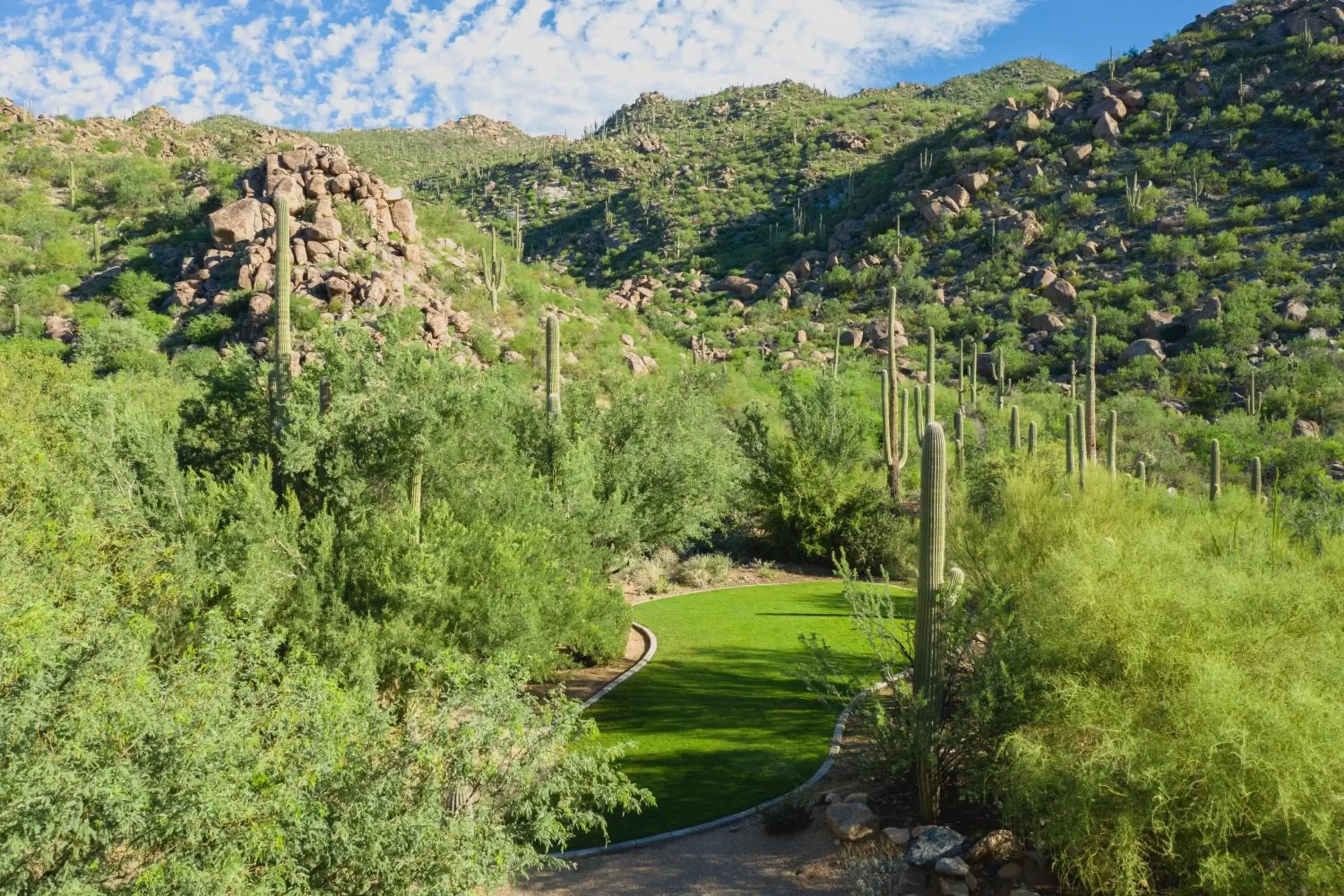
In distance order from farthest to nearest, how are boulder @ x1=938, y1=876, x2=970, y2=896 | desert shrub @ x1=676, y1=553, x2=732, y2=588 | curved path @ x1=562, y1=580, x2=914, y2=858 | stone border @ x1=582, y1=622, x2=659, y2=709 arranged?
desert shrub @ x1=676, y1=553, x2=732, y2=588, stone border @ x1=582, y1=622, x2=659, y2=709, curved path @ x1=562, y1=580, x2=914, y2=858, boulder @ x1=938, y1=876, x2=970, y2=896

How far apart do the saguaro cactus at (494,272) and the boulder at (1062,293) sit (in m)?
27.3

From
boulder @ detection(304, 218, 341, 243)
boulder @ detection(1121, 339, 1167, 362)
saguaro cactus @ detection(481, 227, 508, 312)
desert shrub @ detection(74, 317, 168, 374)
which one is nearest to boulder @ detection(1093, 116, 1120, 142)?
boulder @ detection(1121, 339, 1167, 362)

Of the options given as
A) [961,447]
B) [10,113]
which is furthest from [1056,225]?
[10,113]

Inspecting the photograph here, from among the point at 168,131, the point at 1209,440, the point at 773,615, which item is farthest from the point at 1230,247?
the point at 168,131

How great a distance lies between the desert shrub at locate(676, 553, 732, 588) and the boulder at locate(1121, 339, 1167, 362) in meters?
25.7

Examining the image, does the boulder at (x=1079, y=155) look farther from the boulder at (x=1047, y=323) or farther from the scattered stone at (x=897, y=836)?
the scattered stone at (x=897, y=836)

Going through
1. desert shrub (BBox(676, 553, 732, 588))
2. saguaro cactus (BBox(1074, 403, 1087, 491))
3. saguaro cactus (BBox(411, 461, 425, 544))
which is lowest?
desert shrub (BBox(676, 553, 732, 588))

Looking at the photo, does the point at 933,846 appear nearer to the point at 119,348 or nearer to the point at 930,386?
the point at 930,386

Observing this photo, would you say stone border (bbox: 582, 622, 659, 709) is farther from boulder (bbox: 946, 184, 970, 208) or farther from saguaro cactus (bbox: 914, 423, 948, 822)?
boulder (bbox: 946, 184, 970, 208)

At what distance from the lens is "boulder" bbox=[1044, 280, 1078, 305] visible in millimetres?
41375

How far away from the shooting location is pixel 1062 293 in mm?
41625

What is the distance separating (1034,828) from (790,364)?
34610 mm

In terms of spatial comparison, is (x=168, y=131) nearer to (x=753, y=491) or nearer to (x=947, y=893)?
(x=753, y=491)

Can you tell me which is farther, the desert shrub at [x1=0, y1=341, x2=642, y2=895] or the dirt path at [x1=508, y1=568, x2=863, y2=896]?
the dirt path at [x1=508, y1=568, x2=863, y2=896]
